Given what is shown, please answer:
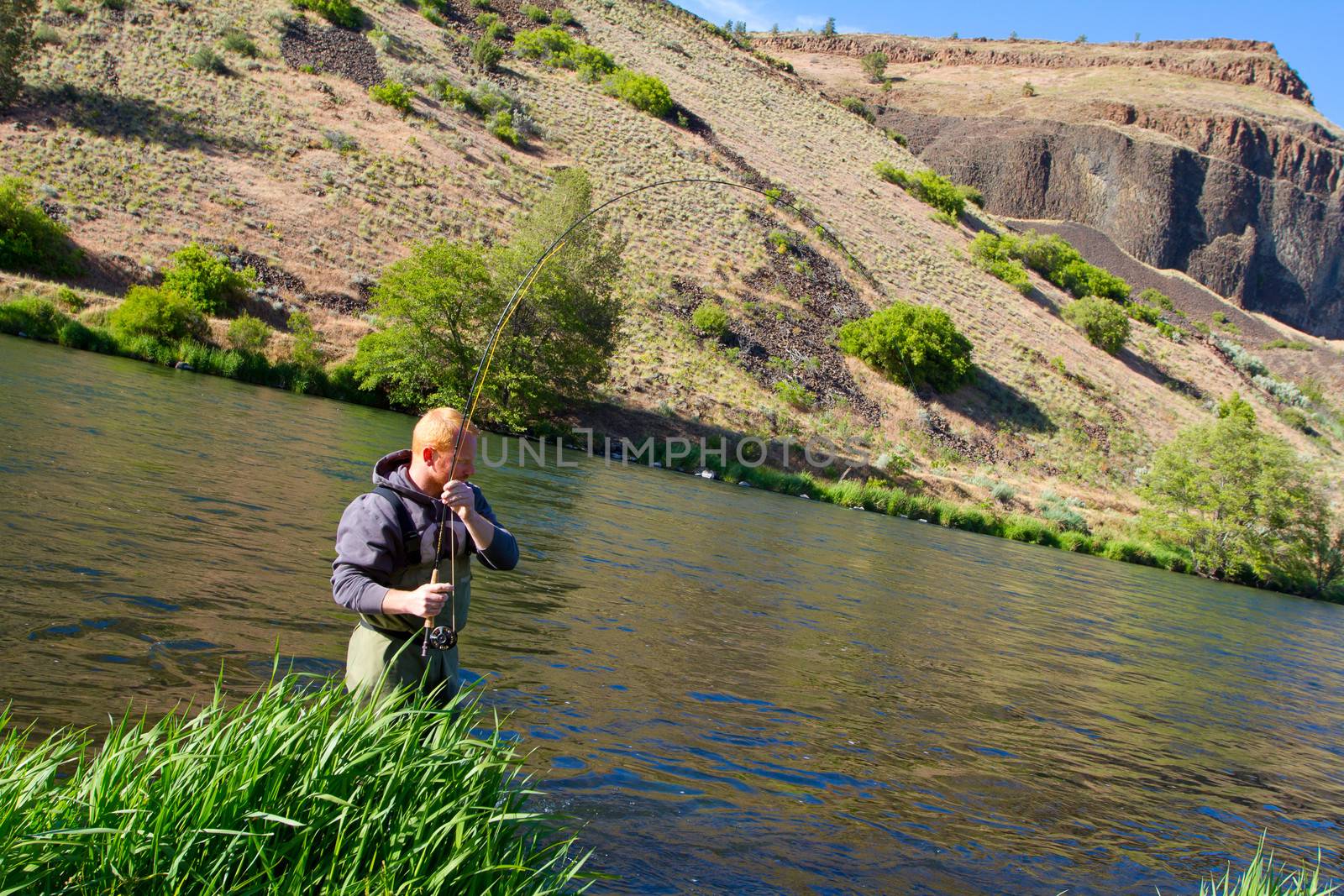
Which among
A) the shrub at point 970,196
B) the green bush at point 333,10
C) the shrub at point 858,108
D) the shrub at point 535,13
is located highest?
the shrub at point 858,108

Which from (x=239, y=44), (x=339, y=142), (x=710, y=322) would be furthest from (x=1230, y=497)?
(x=239, y=44)

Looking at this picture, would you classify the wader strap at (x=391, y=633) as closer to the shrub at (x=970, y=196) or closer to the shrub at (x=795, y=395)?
the shrub at (x=795, y=395)

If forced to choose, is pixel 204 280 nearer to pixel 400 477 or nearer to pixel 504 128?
pixel 504 128

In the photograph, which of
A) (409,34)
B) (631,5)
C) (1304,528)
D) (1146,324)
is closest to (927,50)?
(631,5)

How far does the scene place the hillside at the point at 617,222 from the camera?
130 feet

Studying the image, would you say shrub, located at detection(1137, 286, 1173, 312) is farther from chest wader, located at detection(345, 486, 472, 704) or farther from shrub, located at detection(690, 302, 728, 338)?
chest wader, located at detection(345, 486, 472, 704)

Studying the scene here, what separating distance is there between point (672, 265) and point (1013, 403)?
19.8m

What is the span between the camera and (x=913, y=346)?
159 feet

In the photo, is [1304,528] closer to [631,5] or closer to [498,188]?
[498,188]

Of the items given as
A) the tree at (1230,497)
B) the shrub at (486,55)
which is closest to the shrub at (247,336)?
the tree at (1230,497)

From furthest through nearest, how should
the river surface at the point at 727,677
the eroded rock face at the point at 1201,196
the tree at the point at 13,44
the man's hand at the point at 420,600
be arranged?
the eroded rock face at the point at 1201,196 < the tree at the point at 13,44 < the river surface at the point at 727,677 < the man's hand at the point at 420,600

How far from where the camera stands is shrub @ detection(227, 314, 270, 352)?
30.7 metres

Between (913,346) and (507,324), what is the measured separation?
927 inches

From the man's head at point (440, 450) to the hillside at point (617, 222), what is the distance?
3207 cm
